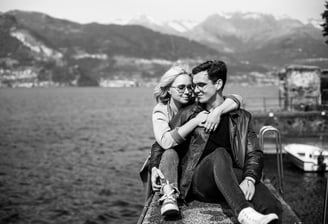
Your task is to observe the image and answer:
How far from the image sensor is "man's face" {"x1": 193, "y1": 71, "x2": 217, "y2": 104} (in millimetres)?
4391

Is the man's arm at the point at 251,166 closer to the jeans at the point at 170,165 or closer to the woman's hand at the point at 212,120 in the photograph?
the woman's hand at the point at 212,120

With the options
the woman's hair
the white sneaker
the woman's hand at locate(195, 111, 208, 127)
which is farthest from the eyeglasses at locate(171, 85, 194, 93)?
the white sneaker

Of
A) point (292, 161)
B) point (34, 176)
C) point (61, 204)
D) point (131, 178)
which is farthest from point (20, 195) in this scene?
point (292, 161)

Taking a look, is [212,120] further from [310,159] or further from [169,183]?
[310,159]

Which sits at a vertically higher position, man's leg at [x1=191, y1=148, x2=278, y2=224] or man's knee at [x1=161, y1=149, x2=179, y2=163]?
man's knee at [x1=161, y1=149, x2=179, y2=163]

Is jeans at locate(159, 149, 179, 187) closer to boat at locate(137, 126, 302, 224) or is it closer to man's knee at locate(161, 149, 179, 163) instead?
man's knee at locate(161, 149, 179, 163)

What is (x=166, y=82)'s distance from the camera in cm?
482

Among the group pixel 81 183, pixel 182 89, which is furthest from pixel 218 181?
pixel 81 183

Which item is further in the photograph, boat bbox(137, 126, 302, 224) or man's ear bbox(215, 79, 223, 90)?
man's ear bbox(215, 79, 223, 90)

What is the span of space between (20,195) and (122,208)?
15.6ft

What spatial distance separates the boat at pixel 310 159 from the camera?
53.9 ft

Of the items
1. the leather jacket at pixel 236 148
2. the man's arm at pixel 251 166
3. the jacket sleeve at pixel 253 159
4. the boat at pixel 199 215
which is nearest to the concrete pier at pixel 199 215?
the boat at pixel 199 215

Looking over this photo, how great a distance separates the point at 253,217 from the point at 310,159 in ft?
48.0

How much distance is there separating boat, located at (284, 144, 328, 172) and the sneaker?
45.7 ft
